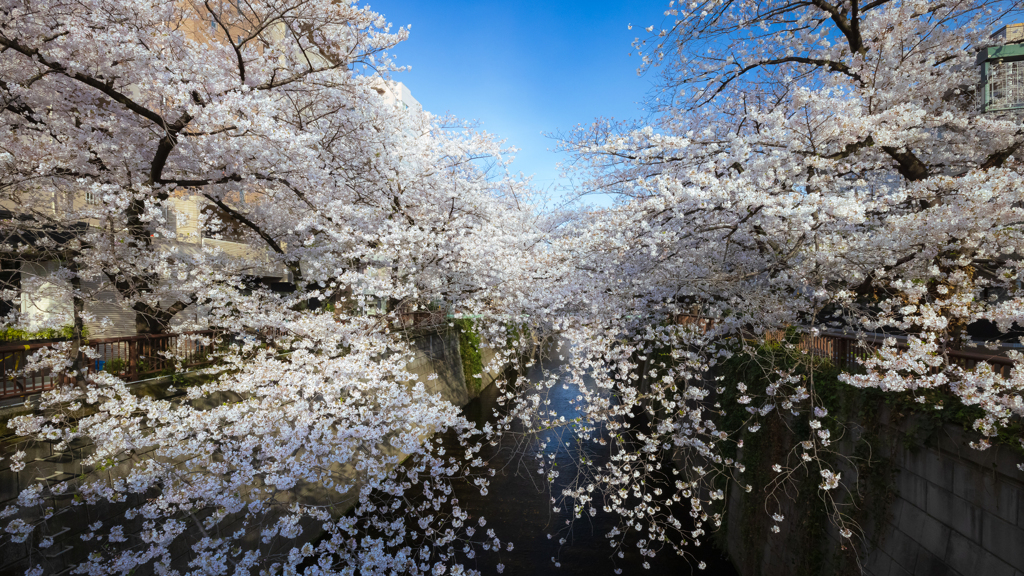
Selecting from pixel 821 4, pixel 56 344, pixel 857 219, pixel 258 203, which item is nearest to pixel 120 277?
pixel 56 344

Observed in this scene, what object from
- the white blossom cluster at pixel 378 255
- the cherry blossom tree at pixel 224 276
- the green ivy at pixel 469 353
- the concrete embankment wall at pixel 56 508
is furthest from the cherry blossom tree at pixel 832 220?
the green ivy at pixel 469 353

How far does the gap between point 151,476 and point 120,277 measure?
317 centimetres

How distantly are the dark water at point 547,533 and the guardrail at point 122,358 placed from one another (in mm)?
6625

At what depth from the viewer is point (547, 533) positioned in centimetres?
954

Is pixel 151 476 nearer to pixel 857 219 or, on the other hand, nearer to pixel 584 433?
pixel 584 433

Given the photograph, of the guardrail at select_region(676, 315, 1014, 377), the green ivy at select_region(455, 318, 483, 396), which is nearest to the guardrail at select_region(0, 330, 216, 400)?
the guardrail at select_region(676, 315, 1014, 377)

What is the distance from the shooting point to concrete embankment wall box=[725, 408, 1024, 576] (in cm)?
409

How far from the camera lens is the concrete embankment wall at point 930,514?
4090 mm

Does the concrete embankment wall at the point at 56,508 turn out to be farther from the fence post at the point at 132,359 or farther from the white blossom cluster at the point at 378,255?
the fence post at the point at 132,359

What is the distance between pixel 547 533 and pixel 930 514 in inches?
262

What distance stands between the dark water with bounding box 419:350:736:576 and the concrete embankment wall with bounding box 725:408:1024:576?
2.59 metres

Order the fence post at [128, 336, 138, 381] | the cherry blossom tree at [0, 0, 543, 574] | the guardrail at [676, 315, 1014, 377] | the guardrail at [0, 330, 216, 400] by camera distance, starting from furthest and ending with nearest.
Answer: the fence post at [128, 336, 138, 381] → the cherry blossom tree at [0, 0, 543, 574] → the guardrail at [0, 330, 216, 400] → the guardrail at [676, 315, 1014, 377]

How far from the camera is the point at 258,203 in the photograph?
38.0ft

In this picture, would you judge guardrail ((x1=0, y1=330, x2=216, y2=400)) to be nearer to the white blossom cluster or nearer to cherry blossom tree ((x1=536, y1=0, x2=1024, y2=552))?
the white blossom cluster
